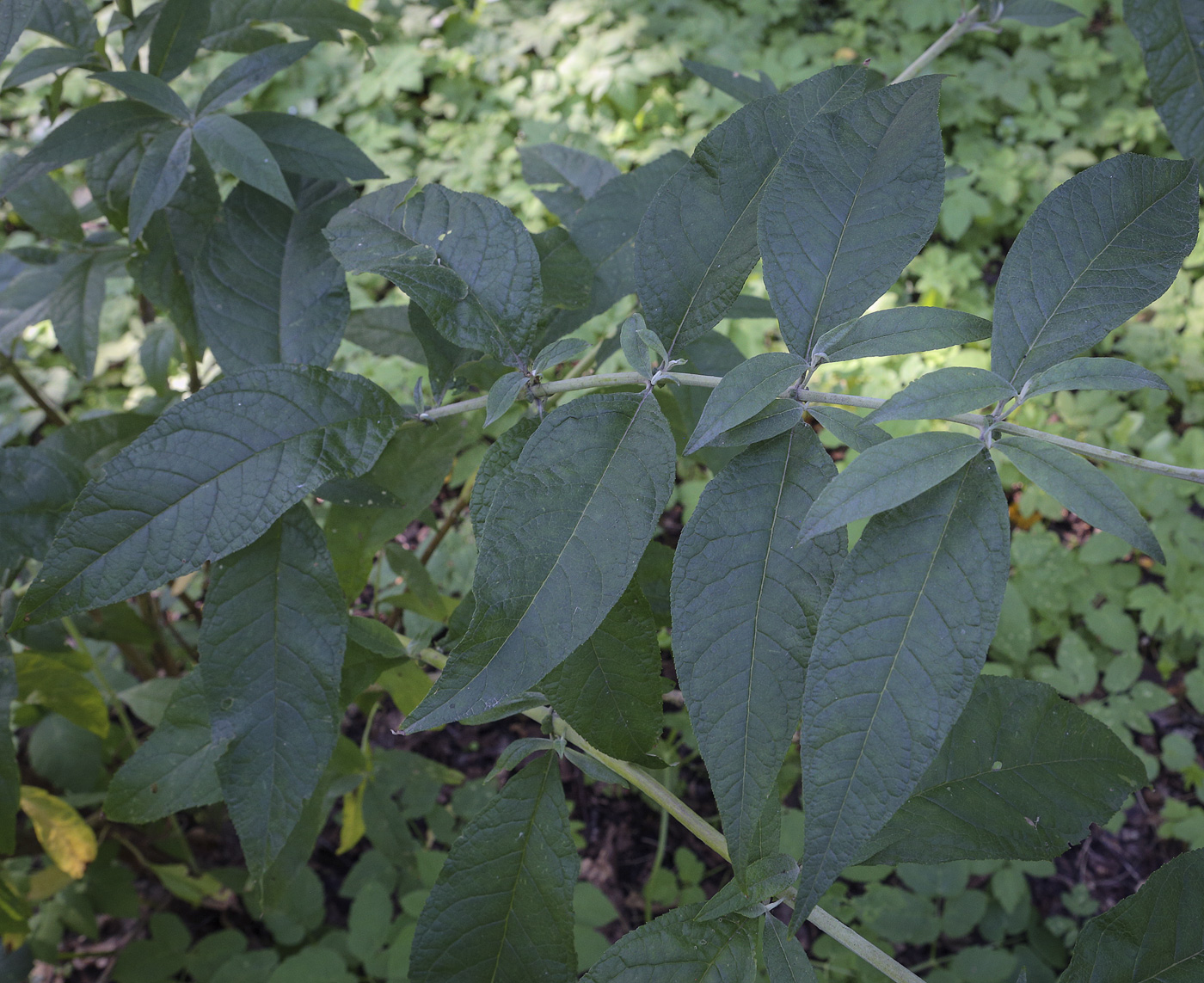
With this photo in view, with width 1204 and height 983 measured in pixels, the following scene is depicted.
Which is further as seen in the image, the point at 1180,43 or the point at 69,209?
the point at 69,209

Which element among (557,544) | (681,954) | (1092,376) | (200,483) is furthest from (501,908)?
(1092,376)

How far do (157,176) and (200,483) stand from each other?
56 centimetres

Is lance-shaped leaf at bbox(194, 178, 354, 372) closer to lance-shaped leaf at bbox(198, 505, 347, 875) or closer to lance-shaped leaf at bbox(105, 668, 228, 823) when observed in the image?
lance-shaped leaf at bbox(198, 505, 347, 875)

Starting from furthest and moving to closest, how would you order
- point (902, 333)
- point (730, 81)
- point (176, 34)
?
point (730, 81) → point (176, 34) → point (902, 333)

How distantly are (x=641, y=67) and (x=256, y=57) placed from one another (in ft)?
11.7

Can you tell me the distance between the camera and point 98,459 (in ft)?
4.87

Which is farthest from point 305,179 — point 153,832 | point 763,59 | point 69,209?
point 763,59

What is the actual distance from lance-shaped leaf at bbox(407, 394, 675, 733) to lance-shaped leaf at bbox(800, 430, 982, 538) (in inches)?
7.2

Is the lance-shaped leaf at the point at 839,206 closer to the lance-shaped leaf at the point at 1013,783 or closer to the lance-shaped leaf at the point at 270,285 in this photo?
the lance-shaped leaf at the point at 1013,783

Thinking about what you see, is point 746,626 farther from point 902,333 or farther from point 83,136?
point 83,136

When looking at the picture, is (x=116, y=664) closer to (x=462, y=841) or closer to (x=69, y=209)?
(x=69, y=209)

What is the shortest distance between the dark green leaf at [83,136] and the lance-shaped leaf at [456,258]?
40 centimetres

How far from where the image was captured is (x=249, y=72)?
4.00 ft

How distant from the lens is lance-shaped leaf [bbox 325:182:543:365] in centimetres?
96
